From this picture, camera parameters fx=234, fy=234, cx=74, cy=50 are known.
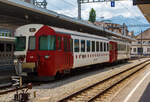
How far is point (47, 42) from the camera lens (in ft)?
40.1

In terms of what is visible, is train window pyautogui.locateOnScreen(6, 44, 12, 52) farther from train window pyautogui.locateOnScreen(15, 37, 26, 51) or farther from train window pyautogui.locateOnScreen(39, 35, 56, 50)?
train window pyautogui.locateOnScreen(39, 35, 56, 50)

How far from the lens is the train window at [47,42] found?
12156 mm

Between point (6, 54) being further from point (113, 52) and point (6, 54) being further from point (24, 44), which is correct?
point (113, 52)

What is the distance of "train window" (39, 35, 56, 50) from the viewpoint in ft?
39.9

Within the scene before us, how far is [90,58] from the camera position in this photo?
1736cm

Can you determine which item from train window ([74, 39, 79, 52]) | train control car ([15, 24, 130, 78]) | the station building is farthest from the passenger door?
the station building

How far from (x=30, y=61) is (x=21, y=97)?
393cm

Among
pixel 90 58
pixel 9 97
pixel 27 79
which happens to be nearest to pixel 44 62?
pixel 27 79

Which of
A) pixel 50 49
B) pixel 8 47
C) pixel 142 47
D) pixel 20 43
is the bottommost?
pixel 50 49

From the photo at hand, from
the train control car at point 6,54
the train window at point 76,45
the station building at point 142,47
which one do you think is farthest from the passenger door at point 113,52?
the station building at point 142,47

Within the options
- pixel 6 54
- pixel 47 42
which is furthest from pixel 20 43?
pixel 6 54

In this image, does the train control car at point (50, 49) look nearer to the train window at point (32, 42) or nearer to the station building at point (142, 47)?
the train window at point (32, 42)

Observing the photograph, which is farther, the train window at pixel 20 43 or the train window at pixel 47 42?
the train window at pixel 20 43

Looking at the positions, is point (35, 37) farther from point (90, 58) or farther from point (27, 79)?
point (90, 58)
